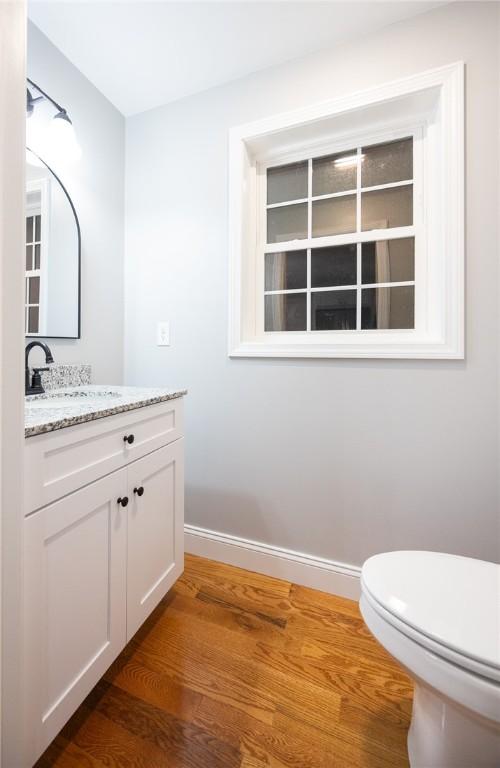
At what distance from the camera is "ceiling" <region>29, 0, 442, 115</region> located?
1246mm

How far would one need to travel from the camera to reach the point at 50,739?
2.49ft

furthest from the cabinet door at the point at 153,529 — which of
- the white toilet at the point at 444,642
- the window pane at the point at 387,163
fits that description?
the window pane at the point at 387,163

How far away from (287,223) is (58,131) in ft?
3.48

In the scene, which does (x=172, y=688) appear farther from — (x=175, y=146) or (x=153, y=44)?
(x=153, y=44)

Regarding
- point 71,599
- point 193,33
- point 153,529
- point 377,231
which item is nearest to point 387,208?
point 377,231

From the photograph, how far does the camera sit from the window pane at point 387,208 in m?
1.42

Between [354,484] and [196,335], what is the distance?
1.05 metres

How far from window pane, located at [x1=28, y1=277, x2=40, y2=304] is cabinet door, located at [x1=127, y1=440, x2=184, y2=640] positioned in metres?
0.84

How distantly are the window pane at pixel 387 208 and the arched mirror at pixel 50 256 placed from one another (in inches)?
53.7

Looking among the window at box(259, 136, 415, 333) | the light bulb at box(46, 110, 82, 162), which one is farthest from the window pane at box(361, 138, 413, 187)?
the light bulb at box(46, 110, 82, 162)

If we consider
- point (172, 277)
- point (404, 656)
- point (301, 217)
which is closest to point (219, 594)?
point (404, 656)

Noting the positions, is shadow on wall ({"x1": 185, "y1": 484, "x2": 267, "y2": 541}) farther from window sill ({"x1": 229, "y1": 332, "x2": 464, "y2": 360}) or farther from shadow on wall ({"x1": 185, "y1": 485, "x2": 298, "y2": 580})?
window sill ({"x1": 229, "y1": 332, "x2": 464, "y2": 360})

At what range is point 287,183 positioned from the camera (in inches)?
63.9

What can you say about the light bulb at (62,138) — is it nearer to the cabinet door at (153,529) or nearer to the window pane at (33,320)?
the window pane at (33,320)
